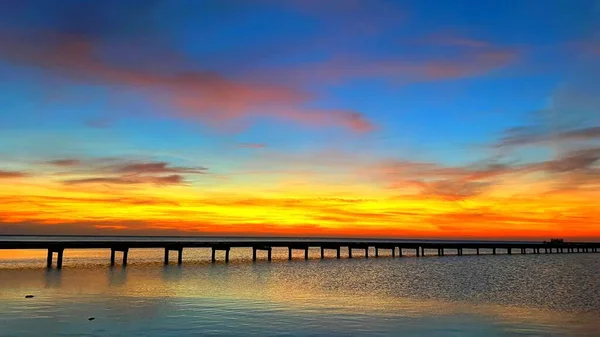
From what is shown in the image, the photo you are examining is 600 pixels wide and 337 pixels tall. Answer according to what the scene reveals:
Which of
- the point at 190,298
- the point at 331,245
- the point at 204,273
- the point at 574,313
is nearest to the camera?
the point at 574,313

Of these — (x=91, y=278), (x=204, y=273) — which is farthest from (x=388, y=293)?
(x=91, y=278)

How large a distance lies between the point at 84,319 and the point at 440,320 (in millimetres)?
16405

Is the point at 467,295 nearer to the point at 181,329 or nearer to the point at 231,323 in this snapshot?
the point at 231,323

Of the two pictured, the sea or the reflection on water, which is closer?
the sea

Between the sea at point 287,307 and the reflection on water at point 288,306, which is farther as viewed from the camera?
the reflection on water at point 288,306

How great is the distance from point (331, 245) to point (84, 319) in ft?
223

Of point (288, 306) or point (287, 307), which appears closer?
point (287, 307)

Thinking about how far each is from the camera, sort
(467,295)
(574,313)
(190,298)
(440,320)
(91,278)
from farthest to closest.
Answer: (91,278) < (467,295) < (190,298) < (574,313) < (440,320)

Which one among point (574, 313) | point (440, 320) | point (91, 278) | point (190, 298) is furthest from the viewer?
point (91, 278)

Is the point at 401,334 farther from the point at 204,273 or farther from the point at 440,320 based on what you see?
the point at 204,273

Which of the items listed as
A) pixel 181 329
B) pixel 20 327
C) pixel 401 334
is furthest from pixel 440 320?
pixel 20 327

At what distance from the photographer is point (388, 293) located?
120ft

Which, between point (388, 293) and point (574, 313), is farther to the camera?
point (388, 293)

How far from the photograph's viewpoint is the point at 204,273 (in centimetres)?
5178
